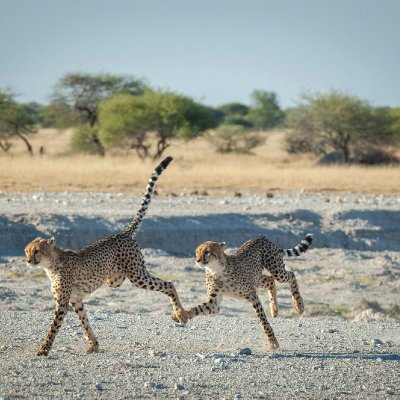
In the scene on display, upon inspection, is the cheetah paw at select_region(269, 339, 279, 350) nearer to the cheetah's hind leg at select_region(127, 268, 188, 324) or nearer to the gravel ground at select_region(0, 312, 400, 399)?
the gravel ground at select_region(0, 312, 400, 399)

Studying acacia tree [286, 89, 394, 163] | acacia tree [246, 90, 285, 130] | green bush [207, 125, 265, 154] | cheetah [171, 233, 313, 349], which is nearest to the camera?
cheetah [171, 233, 313, 349]

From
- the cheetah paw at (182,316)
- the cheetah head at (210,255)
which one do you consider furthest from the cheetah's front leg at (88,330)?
the cheetah head at (210,255)

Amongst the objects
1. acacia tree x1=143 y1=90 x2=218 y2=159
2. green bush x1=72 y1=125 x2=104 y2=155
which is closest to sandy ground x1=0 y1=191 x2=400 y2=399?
acacia tree x1=143 y1=90 x2=218 y2=159

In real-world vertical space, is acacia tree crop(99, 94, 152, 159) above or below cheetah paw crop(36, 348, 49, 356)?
above

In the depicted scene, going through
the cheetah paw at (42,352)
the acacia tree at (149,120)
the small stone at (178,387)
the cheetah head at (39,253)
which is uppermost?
the acacia tree at (149,120)

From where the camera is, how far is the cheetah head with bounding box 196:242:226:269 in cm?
540

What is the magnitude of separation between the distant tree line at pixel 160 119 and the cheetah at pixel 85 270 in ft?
82.1

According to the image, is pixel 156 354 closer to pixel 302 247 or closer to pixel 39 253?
pixel 39 253

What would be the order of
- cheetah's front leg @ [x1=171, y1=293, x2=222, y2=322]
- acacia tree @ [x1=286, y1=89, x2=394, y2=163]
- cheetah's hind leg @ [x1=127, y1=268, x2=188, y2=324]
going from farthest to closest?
acacia tree @ [x1=286, y1=89, x2=394, y2=163]
cheetah's hind leg @ [x1=127, y1=268, x2=188, y2=324]
cheetah's front leg @ [x1=171, y1=293, x2=222, y2=322]

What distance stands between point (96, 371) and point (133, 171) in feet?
58.4

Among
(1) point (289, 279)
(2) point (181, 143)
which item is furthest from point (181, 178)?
(1) point (289, 279)

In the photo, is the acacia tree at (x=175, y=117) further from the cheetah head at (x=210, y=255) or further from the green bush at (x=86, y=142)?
the cheetah head at (x=210, y=255)

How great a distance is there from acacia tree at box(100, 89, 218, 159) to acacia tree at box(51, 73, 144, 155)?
19.2ft

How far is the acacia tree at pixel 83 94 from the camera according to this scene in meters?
39.4
